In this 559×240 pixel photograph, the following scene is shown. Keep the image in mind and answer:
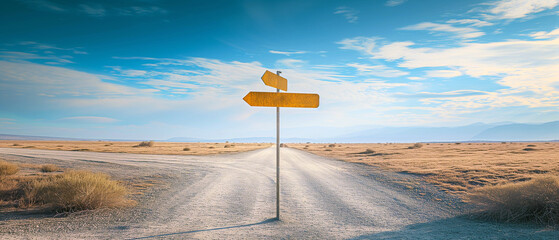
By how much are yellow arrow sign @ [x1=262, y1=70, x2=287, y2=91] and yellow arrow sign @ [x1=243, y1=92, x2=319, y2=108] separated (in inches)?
10.2

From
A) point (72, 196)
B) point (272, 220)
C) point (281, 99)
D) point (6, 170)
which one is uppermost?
point (281, 99)

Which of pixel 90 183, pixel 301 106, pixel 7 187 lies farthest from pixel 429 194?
pixel 7 187

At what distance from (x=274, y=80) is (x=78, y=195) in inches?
235

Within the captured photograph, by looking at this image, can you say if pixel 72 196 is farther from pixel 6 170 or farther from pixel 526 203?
pixel 526 203

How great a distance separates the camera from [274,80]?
677 centimetres

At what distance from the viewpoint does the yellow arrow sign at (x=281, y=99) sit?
6.61 m

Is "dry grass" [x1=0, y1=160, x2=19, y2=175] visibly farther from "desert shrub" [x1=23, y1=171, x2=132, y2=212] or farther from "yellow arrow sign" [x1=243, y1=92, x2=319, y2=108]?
Answer: "yellow arrow sign" [x1=243, y1=92, x2=319, y2=108]

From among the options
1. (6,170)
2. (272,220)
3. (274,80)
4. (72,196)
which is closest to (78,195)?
(72,196)

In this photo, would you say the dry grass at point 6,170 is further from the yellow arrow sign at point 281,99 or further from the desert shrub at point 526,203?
the desert shrub at point 526,203

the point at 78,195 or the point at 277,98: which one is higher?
the point at 277,98

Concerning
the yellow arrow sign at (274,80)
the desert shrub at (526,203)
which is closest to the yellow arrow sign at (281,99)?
the yellow arrow sign at (274,80)

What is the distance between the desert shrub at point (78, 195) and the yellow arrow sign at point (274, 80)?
557 cm

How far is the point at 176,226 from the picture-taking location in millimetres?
6418

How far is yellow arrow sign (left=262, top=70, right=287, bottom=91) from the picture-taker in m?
6.41
